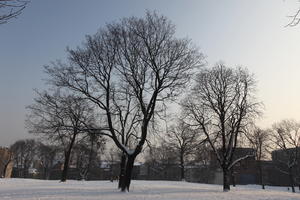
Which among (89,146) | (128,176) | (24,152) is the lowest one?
(128,176)

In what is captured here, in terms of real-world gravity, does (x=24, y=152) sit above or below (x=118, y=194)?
above

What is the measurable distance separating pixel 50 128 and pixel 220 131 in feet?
55.7

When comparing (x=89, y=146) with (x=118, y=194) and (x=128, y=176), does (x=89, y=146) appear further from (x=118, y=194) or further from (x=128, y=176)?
(x=118, y=194)

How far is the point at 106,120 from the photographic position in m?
26.2

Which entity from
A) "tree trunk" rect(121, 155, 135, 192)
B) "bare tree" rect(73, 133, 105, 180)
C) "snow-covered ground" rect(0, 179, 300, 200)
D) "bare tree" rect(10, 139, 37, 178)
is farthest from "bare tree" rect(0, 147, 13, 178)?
"tree trunk" rect(121, 155, 135, 192)

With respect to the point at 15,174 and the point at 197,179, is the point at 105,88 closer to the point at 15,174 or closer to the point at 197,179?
the point at 197,179

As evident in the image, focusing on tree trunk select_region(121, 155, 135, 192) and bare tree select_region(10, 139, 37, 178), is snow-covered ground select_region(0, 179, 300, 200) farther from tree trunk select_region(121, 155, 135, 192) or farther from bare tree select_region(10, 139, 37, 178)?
bare tree select_region(10, 139, 37, 178)

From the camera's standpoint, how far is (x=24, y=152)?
96.2 metres

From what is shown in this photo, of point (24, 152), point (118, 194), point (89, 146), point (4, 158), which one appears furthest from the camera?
point (24, 152)

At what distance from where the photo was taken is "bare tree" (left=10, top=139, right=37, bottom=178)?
94562 millimetres

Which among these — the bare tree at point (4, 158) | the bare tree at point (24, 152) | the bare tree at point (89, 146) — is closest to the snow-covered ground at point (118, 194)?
the bare tree at point (89, 146)

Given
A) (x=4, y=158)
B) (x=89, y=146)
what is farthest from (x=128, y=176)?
(x=4, y=158)

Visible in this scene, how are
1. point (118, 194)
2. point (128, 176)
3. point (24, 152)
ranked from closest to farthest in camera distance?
Answer: point (118, 194), point (128, 176), point (24, 152)

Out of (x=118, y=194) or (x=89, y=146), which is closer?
(x=118, y=194)
